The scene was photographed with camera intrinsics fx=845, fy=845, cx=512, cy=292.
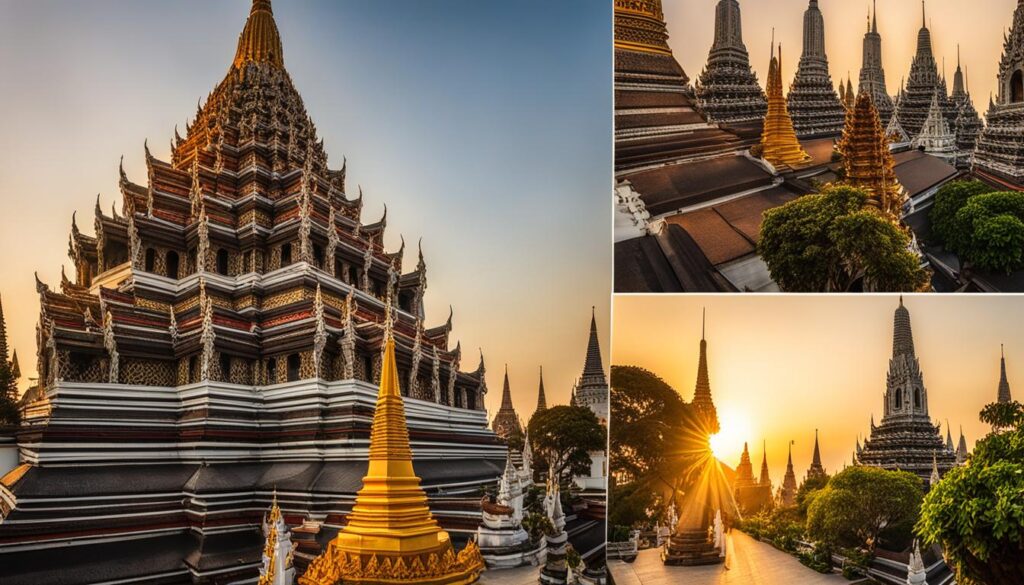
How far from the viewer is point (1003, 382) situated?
5078 mm

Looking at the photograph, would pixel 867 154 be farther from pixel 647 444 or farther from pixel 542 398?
pixel 542 398

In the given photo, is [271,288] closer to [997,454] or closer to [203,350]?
[203,350]

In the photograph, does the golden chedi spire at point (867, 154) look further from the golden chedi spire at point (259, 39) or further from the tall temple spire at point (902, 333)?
the golden chedi spire at point (259, 39)

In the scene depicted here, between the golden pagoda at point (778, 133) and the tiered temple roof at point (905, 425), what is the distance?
1.07 meters

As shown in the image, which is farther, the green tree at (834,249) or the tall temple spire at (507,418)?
the tall temple spire at (507,418)

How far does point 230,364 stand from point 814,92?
14.7 feet

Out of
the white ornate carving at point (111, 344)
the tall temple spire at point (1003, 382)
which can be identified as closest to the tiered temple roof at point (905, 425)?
the tall temple spire at point (1003, 382)

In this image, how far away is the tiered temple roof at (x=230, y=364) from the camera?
535 centimetres

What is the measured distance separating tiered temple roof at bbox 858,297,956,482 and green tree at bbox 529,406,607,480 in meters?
1.70

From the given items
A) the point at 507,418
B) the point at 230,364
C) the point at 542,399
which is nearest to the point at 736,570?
the point at 542,399

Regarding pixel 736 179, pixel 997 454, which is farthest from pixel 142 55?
pixel 997 454

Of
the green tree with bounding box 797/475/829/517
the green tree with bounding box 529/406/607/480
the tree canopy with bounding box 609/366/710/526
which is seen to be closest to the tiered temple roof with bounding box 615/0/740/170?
the tree canopy with bounding box 609/366/710/526

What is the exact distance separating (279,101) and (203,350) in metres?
2.82

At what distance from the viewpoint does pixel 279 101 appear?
789cm
